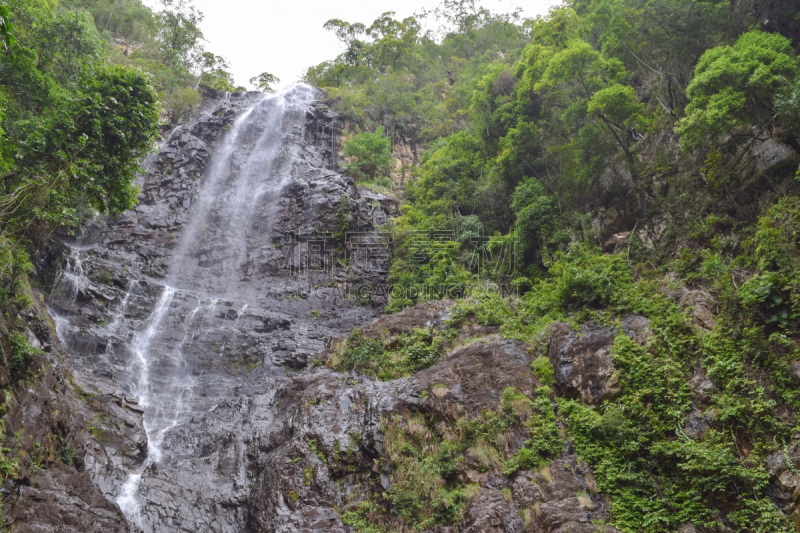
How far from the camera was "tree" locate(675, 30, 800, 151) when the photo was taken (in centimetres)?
1056

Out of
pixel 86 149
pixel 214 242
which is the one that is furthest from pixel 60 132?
pixel 214 242

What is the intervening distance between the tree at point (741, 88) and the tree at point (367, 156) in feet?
62.6

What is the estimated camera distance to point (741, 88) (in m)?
11.0

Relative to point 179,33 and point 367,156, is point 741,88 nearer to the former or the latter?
point 367,156

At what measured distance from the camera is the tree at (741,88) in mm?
10562

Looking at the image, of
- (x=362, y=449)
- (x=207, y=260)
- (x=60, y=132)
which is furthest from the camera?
(x=207, y=260)

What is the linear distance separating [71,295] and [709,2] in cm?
2360

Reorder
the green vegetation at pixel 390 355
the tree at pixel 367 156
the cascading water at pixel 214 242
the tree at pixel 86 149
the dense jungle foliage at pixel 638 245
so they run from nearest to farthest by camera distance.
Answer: the dense jungle foliage at pixel 638 245
the tree at pixel 86 149
the green vegetation at pixel 390 355
the cascading water at pixel 214 242
the tree at pixel 367 156

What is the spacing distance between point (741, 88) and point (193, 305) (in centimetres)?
1949

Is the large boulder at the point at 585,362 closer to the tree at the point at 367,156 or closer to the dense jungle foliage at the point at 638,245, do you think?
the dense jungle foliage at the point at 638,245

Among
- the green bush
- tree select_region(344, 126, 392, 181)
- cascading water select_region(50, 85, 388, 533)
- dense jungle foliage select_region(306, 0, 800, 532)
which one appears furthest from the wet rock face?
tree select_region(344, 126, 392, 181)

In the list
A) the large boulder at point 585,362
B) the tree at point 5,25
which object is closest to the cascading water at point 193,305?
the large boulder at point 585,362

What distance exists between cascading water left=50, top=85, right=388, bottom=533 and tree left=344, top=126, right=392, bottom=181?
217 cm

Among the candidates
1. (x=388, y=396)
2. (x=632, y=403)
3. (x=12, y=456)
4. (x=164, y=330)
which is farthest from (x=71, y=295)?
(x=632, y=403)
